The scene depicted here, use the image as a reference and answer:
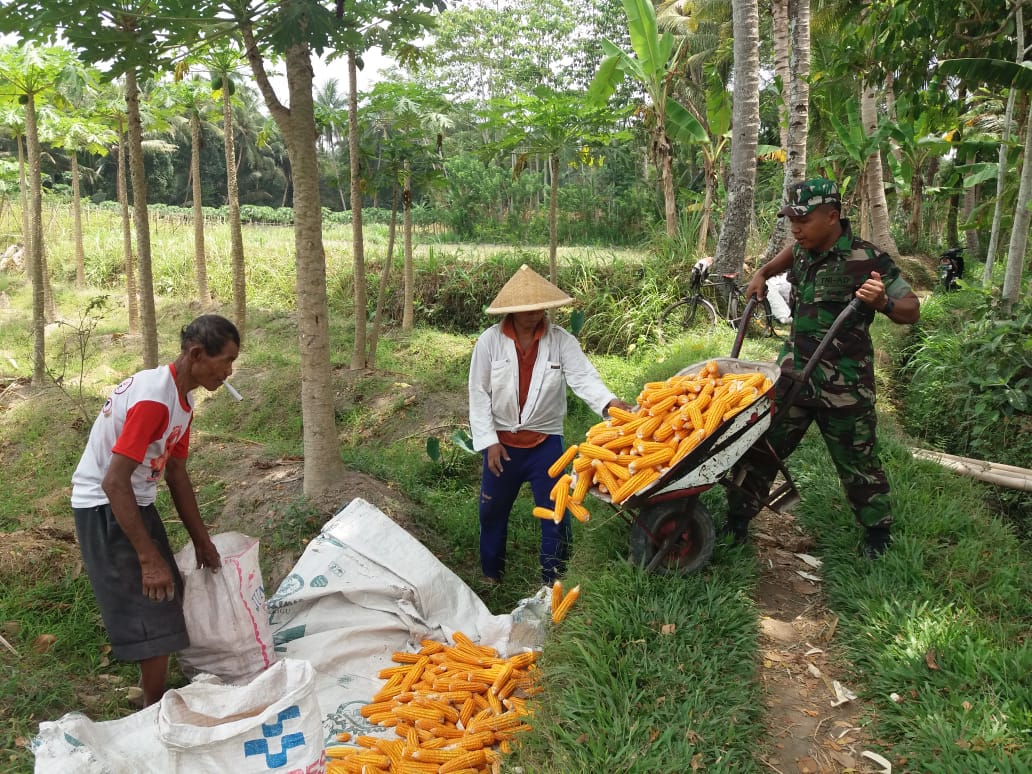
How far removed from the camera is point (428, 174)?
377 inches

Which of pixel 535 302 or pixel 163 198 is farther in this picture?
pixel 163 198

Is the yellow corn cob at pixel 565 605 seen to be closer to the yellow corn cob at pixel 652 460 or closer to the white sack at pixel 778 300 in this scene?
the yellow corn cob at pixel 652 460

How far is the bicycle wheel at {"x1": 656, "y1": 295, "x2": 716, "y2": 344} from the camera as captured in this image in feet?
36.2

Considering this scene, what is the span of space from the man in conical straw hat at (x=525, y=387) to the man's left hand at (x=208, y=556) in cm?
158

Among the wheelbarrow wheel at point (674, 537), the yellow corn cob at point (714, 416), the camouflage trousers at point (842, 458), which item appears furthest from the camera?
the camouflage trousers at point (842, 458)

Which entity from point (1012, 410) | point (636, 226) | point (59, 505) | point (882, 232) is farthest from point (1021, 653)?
point (636, 226)

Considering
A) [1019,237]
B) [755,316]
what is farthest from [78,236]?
[1019,237]

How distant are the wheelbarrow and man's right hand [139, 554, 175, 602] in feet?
6.63

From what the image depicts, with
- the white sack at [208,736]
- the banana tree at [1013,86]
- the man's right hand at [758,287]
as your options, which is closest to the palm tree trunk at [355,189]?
the man's right hand at [758,287]

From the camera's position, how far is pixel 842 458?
13.0 feet

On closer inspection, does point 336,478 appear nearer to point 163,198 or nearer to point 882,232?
point 882,232

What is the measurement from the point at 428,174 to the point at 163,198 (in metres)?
42.5

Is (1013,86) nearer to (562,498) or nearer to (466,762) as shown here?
(562,498)

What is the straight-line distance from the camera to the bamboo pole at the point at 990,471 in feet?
18.3
